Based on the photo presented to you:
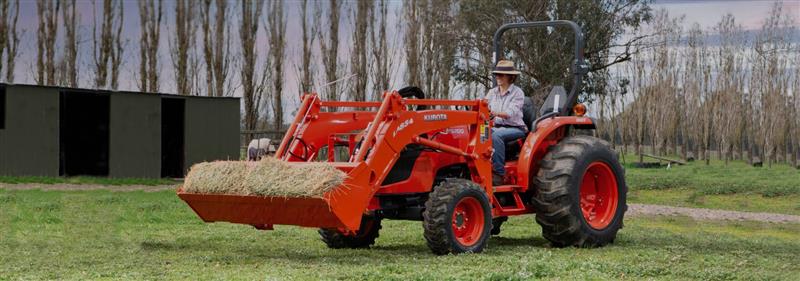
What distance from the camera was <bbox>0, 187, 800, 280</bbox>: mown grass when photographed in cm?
891

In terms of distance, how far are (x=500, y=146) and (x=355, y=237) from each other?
5.98 ft

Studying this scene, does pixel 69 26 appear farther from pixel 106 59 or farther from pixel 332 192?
pixel 332 192

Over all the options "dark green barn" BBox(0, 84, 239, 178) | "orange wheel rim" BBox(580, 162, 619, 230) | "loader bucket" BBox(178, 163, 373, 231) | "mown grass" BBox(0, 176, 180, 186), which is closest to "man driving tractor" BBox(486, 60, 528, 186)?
"orange wheel rim" BBox(580, 162, 619, 230)

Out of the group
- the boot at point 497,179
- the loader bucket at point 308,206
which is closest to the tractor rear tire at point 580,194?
the boot at point 497,179

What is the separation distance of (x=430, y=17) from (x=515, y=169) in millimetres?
21751

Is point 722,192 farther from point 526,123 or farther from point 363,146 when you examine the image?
point 363,146

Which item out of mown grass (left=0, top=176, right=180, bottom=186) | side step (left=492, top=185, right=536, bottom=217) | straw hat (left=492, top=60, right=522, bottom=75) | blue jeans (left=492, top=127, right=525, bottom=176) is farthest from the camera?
mown grass (left=0, top=176, right=180, bottom=186)

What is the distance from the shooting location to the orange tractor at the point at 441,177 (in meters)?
9.72

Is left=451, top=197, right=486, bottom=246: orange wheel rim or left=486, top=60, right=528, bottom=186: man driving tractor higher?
left=486, top=60, right=528, bottom=186: man driving tractor

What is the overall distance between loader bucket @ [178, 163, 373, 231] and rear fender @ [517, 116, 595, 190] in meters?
2.39

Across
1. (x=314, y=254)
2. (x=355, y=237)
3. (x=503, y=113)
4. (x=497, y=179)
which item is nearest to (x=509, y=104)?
(x=503, y=113)

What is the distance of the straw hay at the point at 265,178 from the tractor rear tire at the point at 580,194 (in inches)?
117

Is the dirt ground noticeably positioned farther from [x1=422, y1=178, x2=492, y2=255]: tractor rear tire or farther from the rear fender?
[x1=422, y1=178, x2=492, y2=255]: tractor rear tire

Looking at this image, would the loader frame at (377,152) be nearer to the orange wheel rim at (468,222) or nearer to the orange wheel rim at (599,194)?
the orange wheel rim at (468,222)
